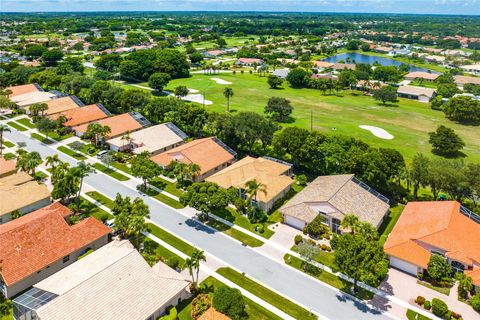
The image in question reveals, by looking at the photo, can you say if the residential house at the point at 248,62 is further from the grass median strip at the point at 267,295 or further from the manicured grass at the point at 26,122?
the grass median strip at the point at 267,295

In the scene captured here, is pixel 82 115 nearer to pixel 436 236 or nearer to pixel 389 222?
pixel 389 222

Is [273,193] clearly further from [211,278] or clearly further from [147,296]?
[147,296]

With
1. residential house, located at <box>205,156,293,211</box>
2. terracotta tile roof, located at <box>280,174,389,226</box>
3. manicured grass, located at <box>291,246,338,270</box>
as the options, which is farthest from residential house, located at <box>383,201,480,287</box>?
residential house, located at <box>205,156,293,211</box>

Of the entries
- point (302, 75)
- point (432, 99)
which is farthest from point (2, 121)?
point (432, 99)

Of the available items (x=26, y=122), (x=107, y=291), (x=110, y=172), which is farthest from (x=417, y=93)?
(x=107, y=291)

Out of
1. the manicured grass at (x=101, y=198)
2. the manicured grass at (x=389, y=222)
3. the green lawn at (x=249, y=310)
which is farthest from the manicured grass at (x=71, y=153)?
the manicured grass at (x=389, y=222)
